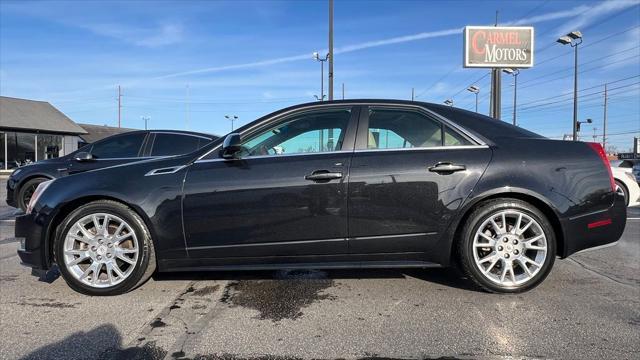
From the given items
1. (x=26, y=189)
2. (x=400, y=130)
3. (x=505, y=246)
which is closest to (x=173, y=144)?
(x=26, y=189)

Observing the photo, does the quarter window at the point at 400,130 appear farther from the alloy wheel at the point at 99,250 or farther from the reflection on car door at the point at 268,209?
the alloy wheel at the point at 99,250

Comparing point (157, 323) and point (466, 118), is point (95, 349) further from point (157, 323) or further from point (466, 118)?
point (466, 118)

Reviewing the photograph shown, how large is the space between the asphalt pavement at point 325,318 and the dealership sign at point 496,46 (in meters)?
16.5

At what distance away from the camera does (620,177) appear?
30.3 feet

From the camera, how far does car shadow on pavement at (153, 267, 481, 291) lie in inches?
179

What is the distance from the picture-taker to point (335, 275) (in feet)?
15.4

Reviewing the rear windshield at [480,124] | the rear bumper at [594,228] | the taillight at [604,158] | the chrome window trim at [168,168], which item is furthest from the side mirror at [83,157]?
the taillight at [604,158]

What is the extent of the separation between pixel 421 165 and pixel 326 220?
0.91m

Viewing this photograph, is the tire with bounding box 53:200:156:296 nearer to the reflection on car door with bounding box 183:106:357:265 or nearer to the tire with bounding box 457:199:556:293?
the reflection on car door with bounding box 183:106:357:265

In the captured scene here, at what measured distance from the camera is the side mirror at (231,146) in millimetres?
3938

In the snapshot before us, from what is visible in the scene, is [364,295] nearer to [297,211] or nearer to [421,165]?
[297,211]

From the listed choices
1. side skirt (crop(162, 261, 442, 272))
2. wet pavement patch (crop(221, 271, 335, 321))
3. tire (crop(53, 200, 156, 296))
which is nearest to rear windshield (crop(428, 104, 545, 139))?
side skirt (crop(162, 261, 442, 272))

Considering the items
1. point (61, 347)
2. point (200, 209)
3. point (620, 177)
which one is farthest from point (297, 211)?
point (620, 177)

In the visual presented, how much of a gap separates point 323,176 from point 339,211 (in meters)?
0.31
